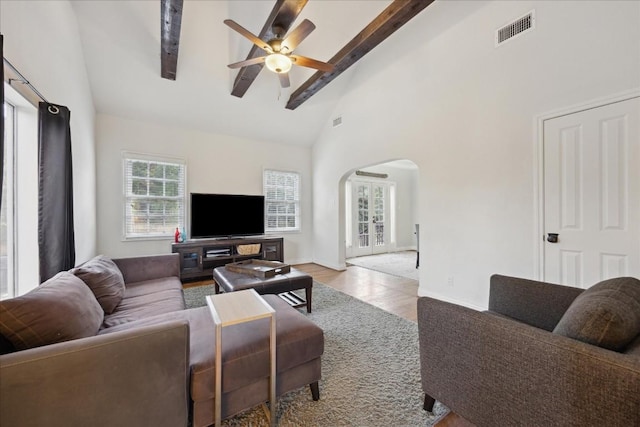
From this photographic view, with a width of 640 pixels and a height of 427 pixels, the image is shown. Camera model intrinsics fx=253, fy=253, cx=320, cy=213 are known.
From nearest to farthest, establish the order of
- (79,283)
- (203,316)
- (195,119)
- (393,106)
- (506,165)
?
(79,283) < (203,316) < (506,165) < (393,106) < (195,119)

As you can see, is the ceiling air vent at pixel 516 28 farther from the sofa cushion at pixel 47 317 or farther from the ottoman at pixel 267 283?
the sofa cushion at pixel 47 317

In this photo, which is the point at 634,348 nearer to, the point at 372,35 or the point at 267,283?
the point at 267,283

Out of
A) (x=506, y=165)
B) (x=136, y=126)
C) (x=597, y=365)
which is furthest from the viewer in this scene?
(x=136, y=126)

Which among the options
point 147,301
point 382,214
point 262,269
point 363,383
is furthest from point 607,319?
point 382,214

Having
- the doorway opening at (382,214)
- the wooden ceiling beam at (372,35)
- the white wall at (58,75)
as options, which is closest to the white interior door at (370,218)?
the doorway opening at (382,214)

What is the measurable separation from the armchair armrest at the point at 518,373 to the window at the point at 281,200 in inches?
177

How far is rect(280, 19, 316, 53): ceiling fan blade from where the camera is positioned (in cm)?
229

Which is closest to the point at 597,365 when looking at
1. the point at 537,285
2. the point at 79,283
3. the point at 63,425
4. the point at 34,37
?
the point at 537,285

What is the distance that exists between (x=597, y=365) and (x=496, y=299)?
1.09 metres

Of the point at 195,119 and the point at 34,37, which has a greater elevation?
the point at 195,119

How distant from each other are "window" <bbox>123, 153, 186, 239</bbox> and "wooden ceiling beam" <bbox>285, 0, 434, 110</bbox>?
2.78 metres

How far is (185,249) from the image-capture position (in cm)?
421

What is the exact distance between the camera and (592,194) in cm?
221

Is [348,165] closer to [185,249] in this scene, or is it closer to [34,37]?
[185,249]
